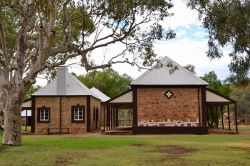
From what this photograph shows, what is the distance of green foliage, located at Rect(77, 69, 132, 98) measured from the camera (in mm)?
78500

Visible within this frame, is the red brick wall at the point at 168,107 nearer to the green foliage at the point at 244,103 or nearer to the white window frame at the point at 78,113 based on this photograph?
the white window frame at the point at 78,113

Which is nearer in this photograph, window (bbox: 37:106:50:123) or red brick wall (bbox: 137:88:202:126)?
red brick wall (bbox: 137:88:202:126)

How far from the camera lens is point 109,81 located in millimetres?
81688

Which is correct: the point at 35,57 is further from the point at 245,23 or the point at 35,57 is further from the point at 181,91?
the point at 181,91

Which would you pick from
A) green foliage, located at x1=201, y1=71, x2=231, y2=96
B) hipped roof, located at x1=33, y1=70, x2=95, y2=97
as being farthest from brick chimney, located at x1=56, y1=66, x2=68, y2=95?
green foliage, located at x1=201, y1=71, x2=231, y2=96

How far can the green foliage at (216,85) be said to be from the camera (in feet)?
178

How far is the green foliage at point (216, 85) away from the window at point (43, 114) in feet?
74.2

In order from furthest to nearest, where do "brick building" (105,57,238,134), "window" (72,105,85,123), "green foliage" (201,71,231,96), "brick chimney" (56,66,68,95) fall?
"green foliage" (201,71,231,96), "brick chimney" (56,66,68,95), "window" (72,105,85,123), "brick building" (105,57,238,134)

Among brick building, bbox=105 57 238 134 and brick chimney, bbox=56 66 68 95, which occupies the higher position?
brick chimney, bbox=56 66 68 95

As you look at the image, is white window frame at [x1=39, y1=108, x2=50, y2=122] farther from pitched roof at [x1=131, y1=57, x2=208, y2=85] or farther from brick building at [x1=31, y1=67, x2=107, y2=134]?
pitched roof at [x1=131, y1=57, x2=208, y2=85]

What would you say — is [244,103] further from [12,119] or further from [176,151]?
[12,119]

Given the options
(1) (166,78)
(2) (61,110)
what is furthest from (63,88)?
(1) (166,78)

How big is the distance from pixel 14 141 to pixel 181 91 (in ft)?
54.1

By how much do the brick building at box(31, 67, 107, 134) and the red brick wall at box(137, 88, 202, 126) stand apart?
19.8ft
